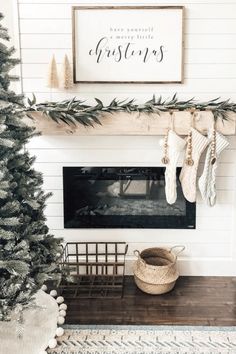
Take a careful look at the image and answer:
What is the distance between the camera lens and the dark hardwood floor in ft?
8.44

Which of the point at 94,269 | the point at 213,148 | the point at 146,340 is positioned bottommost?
the point at 146,340

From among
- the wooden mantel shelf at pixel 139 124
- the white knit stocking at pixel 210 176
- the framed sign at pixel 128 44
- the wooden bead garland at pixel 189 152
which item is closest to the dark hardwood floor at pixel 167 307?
the white knit stocking at pixel 210 176

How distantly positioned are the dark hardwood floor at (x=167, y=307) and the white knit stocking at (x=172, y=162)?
69 centimetres

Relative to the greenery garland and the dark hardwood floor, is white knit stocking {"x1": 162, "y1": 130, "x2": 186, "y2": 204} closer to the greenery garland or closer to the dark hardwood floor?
the greenery garland

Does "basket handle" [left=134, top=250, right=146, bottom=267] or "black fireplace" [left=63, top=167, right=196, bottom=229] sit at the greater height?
"black fireplace" [left=63, top=167, right=196, bottom=229]

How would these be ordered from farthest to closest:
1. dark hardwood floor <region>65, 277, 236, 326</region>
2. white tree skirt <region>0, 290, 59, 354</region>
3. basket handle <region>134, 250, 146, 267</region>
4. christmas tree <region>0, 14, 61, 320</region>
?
basket handle <region>134, 250, 146, 267</region>
dark hardwood floor <region>65, 277, 236, 326</region>
white tree skirt <region>0, 290, 59, 354</region>
christmas tree <region>0, 14, 61, 320</region>

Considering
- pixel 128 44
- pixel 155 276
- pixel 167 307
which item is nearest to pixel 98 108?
pixel 128 44

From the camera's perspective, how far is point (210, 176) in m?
2.95

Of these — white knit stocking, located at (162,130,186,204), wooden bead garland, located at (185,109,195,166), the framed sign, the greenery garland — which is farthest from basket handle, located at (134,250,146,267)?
the framed sign

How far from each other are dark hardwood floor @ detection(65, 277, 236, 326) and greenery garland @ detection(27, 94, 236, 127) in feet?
4.06

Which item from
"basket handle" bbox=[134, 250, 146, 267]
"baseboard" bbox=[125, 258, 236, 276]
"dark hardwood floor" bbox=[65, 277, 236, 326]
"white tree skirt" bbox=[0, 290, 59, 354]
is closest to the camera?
"white tree skirt" bbox=[0, 290, 59, 354]

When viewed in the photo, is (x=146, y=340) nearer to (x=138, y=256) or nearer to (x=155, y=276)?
(x=155, y=276)

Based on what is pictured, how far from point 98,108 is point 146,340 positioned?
152 cm

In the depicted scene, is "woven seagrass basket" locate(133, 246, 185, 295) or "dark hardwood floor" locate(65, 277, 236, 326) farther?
"woven seagrass basket" locate(133, 246, 185, 295)
